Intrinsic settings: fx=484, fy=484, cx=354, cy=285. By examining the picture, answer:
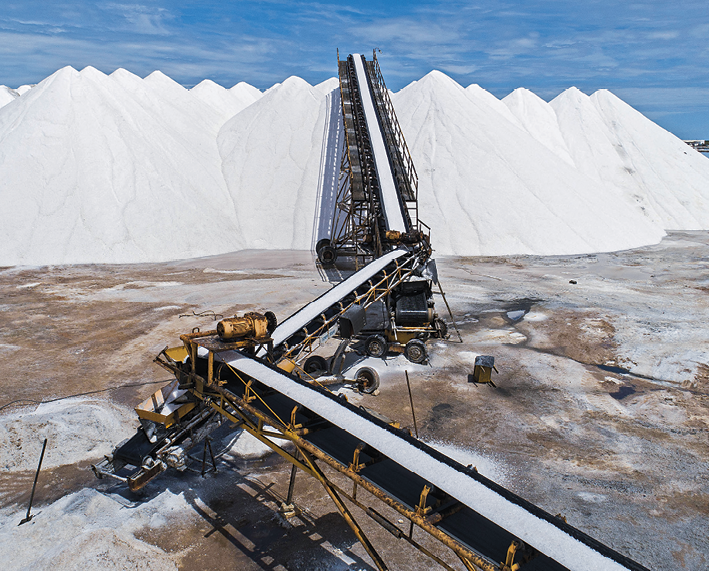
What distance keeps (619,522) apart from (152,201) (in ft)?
106

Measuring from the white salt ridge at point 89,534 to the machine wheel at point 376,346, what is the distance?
308 inches

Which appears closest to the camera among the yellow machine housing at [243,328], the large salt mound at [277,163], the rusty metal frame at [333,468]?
the rusty metal frame at [333,468]

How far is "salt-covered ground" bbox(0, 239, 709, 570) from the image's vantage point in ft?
25.3

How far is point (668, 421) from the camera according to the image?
38.5 feet

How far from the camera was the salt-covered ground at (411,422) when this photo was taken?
7.71 m

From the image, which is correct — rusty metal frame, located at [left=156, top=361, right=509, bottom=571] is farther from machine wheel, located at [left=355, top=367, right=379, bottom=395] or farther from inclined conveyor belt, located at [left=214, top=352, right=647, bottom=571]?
machine wheel, located at [left=355, top=367, right=379, bottom=395]

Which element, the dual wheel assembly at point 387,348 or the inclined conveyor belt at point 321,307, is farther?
the dual wheel assembly at point 387,348

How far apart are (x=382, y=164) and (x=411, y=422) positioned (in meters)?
18.5

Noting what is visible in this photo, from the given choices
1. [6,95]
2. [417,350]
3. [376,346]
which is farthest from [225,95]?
[6,95]

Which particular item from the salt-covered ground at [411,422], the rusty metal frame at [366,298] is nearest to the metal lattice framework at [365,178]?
the rusty metal frame at [366,298]

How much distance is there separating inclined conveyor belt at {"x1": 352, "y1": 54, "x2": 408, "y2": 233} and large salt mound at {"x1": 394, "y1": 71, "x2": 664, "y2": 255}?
228 inches

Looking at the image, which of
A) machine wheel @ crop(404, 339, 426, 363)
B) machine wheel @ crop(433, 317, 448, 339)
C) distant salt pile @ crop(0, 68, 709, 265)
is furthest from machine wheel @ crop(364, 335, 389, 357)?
distant salt pile @ crop(0, 68, 709, 265)

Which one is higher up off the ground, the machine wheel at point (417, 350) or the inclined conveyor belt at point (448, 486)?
the inclined conveyor belt at point (448, 486)

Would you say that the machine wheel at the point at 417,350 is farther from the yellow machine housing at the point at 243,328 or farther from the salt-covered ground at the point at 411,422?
the yellow machine housing at the point at 243,328
